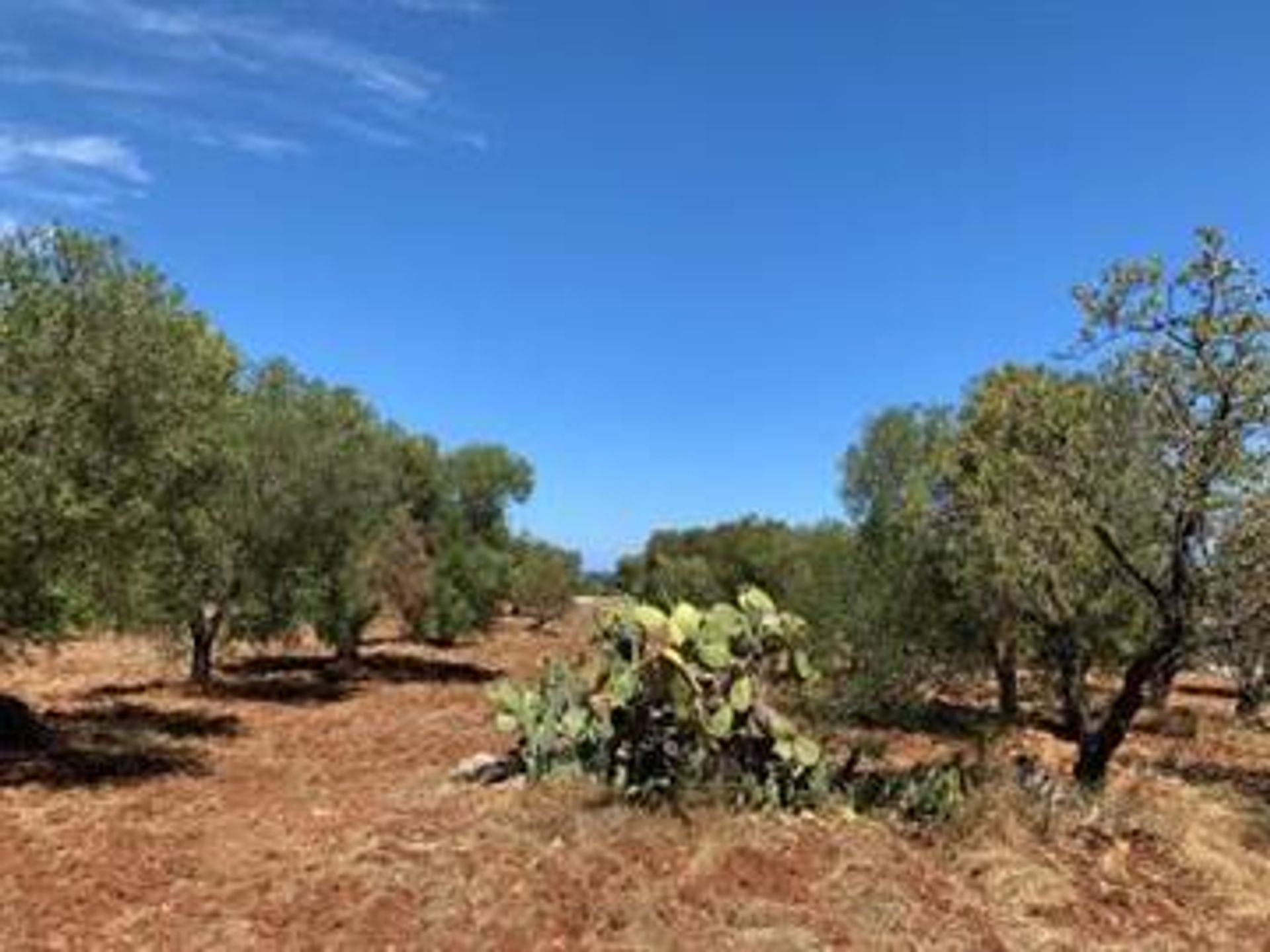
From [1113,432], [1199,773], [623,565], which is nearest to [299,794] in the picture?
[1113,432]

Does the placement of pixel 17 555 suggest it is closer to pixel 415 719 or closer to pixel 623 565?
pixel 415 719

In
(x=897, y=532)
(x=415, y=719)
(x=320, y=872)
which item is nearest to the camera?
(x=320, y=872)

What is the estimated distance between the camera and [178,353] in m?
20.6

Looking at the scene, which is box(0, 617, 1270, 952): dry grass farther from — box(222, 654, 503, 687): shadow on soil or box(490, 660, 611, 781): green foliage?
box(222, 654, 503, 687): shadow on soil

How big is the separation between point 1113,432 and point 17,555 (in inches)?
481

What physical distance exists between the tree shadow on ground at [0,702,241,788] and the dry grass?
0.42 ft

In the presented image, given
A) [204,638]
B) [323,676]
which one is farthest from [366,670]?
[204,638]

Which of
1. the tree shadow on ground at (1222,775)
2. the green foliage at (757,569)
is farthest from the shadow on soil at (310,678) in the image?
the tree shadow on ground at (1222,775)

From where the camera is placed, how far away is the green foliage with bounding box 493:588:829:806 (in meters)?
15.5

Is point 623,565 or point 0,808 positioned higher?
point 623,565

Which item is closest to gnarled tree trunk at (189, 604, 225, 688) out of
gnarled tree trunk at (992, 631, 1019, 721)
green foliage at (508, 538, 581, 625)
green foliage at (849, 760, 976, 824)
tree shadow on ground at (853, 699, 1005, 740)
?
tree shadow on ground at (853, 699, 1005, 740)

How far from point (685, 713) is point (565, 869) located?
252cm

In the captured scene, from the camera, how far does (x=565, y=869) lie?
13391 millimetres

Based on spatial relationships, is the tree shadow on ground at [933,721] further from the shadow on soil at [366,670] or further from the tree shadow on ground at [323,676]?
the shadow on soil at [366,670]
